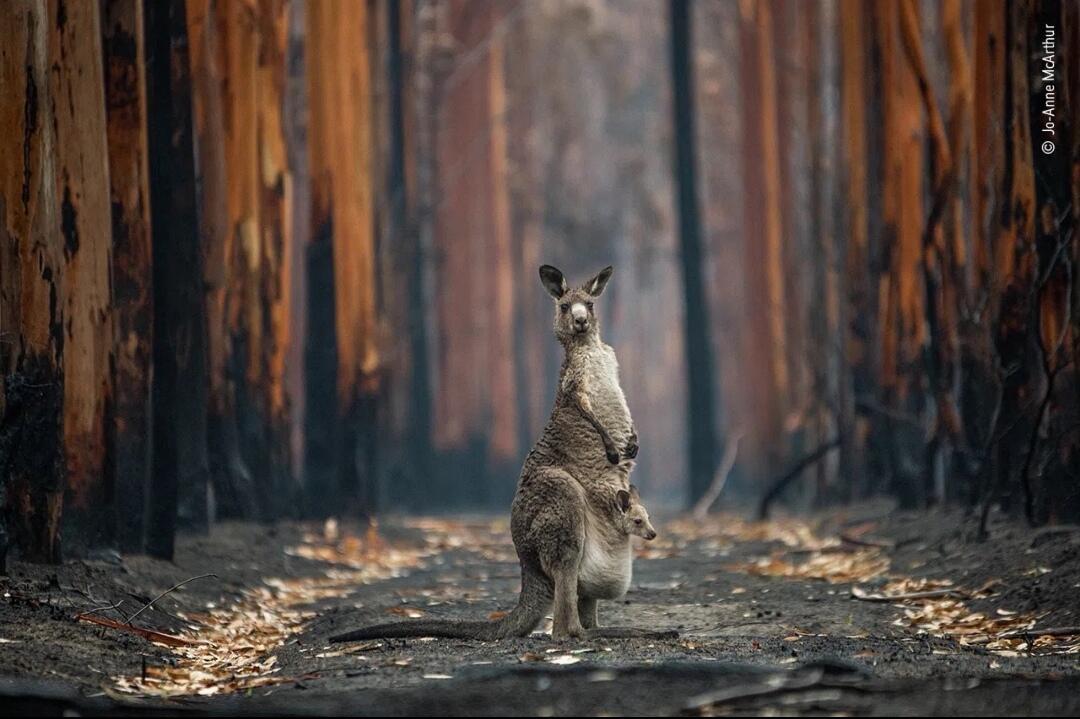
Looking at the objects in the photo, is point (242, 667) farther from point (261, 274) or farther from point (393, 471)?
point (393, 471)

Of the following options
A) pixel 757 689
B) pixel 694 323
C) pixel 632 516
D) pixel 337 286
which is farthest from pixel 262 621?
pixel 694 323

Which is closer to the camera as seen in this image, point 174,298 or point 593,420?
point 593,420

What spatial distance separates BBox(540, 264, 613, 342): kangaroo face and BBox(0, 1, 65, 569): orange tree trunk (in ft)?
9.96

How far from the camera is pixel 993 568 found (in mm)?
11297

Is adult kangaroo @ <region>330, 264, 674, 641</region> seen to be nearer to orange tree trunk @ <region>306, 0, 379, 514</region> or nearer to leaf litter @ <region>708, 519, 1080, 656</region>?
leaf litter @ <region>708, 519, 1080, 656</region>

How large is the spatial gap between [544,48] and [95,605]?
36.3 metres

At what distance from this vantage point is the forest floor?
279 inches

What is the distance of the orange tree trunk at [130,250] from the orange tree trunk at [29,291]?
62.8 inches

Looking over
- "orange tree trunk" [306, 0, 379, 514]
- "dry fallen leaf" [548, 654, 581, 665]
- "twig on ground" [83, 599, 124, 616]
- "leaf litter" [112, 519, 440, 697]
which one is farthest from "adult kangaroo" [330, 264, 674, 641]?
"orange tree trunk" [306, 0, 379, 514]

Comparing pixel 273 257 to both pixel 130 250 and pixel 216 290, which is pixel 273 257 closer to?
pixel 216 290

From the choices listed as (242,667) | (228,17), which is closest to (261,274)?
(228,17)

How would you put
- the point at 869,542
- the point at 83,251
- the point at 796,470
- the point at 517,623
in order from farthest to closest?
the point at 796,470, the point at 869,542, the point at 83,251, the point at 517,623

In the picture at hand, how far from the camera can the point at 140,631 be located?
31.2 feet

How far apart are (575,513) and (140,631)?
8.38 ft
